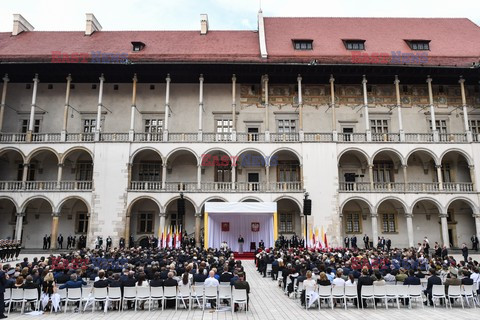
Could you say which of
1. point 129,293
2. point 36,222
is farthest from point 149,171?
point 129,293

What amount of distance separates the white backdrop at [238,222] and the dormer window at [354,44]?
634 inches

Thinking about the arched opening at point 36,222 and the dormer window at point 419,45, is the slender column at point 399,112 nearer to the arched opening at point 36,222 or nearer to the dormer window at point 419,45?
the dormer window at point 419,45

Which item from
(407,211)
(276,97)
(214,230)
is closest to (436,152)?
(407,211)

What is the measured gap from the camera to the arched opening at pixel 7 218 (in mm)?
30594

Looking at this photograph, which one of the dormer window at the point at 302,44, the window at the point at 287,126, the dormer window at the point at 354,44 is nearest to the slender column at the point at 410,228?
the window at the point at 287,126

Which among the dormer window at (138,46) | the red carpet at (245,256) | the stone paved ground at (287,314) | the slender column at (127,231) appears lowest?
the stone paved ground at (287,314)

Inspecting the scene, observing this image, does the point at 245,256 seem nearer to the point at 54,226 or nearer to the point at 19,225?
the point at 54,226

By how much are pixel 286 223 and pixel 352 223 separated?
5.41 metres

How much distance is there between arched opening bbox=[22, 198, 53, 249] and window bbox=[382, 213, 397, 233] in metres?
27.3

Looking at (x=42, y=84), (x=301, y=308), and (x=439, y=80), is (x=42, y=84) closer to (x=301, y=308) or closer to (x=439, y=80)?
(x=301, y=308)

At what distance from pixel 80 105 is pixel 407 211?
28170mm

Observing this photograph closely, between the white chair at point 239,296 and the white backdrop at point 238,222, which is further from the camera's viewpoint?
the white backdrop at point 238,222

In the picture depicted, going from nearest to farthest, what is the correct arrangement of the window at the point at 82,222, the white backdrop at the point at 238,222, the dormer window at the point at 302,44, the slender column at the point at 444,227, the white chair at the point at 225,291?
the white chair at the point at 225,291 < the white backdrop at the point at 238,222 < the slender column at the point at 444,227 < the window at the point at 82,222 < the dormer window at the point at 302,44

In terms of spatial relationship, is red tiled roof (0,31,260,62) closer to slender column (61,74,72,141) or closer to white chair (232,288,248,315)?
slender column (61,74,72,141)
